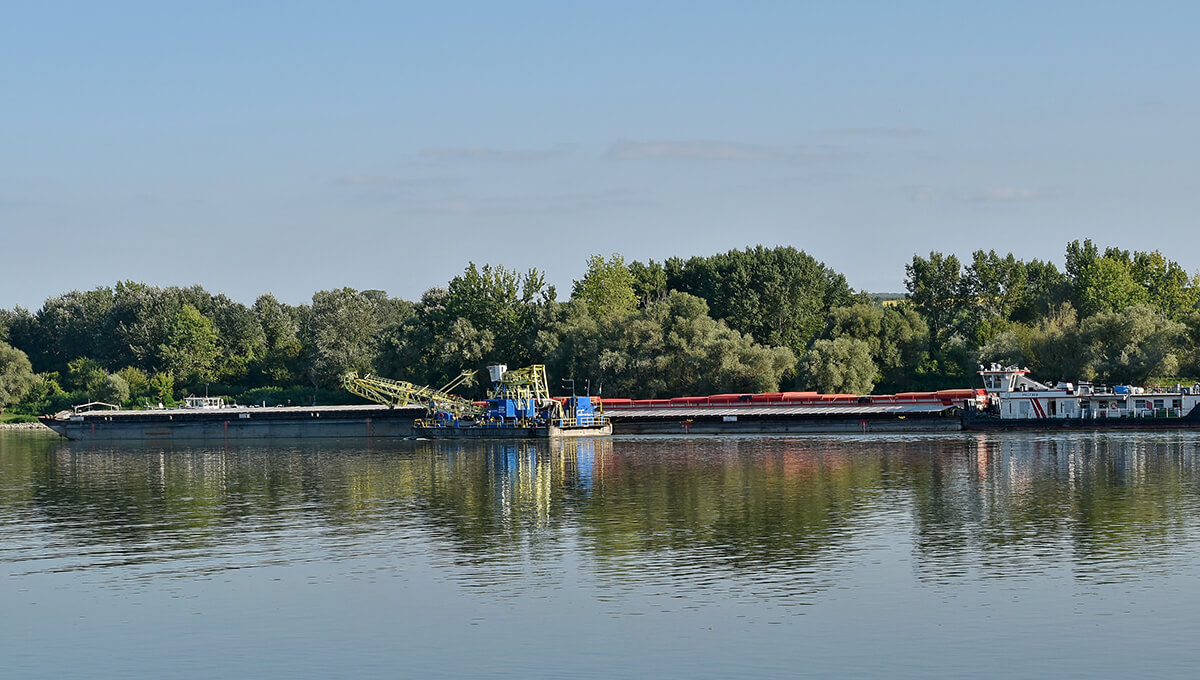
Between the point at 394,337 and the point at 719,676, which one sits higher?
the point at 394,337

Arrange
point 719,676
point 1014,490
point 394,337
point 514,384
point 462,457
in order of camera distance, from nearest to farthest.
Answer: point 719,676, point 1014,490, point 462,457, point 514,384, point 394,337

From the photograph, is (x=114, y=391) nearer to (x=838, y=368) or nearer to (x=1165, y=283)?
(x=838, y=368)

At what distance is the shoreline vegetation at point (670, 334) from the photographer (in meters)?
117

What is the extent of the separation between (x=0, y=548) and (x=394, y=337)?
313 ft

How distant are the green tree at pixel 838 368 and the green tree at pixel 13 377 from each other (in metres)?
103

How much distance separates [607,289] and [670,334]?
23.8 meters

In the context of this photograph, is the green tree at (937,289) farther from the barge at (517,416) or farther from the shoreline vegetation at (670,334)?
the barge at (517,416)

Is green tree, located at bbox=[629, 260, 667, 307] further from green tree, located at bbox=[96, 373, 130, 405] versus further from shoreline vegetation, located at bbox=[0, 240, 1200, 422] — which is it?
green tree, located at bbox=[96, 373, 130, 405]

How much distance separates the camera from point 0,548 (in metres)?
46.8

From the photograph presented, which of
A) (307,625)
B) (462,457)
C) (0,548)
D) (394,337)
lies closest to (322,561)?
(307,625)

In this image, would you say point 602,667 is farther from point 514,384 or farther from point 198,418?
point 198,418

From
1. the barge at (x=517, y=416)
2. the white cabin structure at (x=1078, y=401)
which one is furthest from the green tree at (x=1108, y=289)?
the barge at (x=517, y=416)

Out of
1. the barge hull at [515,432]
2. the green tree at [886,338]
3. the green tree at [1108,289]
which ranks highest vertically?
the green tree at [1108,289]

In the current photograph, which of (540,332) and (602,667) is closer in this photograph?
(602,667)
